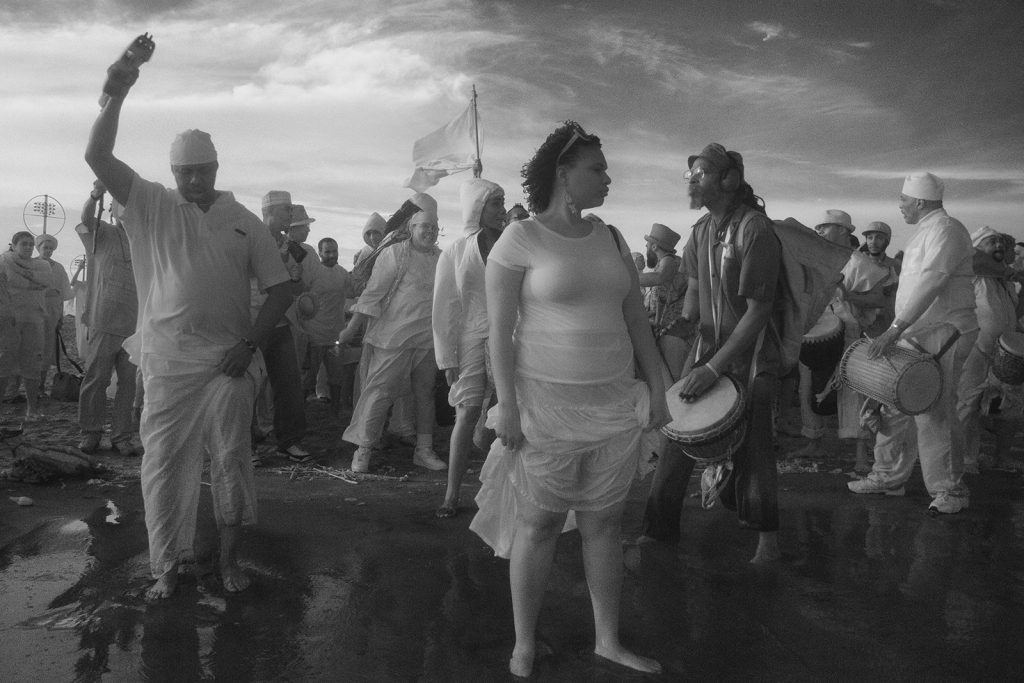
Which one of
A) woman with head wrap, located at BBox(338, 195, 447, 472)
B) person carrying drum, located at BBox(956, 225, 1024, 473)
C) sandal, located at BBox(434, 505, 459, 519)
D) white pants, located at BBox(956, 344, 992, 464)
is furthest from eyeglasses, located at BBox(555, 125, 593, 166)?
person carrying drum, located at BBox(956, 225, 1024, 473)

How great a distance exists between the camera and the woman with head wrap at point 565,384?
10.6 ft

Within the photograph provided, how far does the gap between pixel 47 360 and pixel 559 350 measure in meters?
10.5

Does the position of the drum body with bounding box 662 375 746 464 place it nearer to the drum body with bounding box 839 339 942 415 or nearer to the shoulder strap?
the shoulder strap

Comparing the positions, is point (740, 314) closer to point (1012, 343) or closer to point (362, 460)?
point (362, 460)

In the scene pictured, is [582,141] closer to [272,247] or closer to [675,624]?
[272,247]

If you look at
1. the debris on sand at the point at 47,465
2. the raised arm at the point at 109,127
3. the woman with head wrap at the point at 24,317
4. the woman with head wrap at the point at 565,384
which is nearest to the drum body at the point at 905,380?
the woman with head wrap at the point at 565,384

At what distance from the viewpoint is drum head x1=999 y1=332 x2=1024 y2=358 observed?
752 centimetres

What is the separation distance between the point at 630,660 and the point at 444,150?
909 cm

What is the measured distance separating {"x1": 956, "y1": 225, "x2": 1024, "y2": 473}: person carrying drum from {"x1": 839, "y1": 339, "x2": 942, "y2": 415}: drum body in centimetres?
167

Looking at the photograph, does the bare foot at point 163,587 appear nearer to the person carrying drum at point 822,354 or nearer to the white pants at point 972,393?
the person carrying drum at point 822,354

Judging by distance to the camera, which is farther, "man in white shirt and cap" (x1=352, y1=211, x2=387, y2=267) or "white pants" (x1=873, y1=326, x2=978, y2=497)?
"man in white shirt and cap" (x1=352, y1=211, x2=387, y2=267)

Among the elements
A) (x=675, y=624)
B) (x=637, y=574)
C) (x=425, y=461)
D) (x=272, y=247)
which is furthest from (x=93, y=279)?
(x=675, y=624)

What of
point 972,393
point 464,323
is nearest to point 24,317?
point 464,323

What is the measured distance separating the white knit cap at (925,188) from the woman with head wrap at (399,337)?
3716 millimetres
